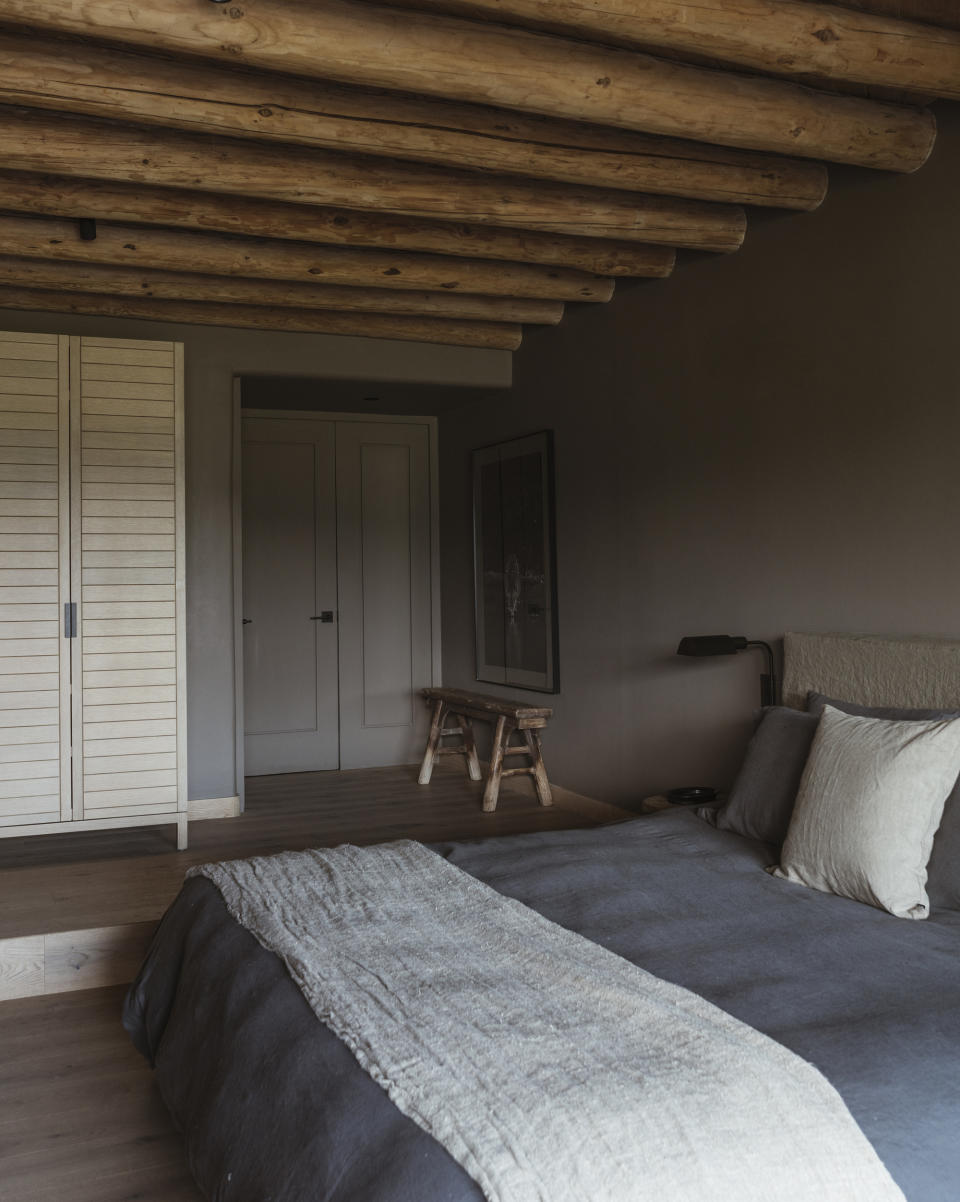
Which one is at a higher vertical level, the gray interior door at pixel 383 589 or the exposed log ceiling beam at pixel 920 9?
the exposed log ceiling beam at pixel 920 9

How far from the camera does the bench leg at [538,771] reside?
18.1 feet

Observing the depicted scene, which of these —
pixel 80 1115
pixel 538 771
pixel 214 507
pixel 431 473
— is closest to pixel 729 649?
pixel 538 771

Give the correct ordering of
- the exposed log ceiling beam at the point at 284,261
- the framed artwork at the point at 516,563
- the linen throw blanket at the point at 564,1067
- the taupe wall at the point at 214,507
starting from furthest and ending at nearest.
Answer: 1. the framed artwork at the point at 516,563
2. the taupe wall at the point at 214,507
3. the exposed log ceiling beam at the point at 284,261
4. the linen throw blanket at the point at 564,1067

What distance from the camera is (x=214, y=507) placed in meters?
5.35

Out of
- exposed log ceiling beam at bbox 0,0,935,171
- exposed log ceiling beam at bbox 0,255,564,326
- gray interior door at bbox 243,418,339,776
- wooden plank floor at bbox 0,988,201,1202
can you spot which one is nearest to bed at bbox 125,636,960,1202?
wooden plank floor at bbox 0,988,201,1202

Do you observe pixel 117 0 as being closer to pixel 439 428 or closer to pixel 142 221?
pixel 142 221

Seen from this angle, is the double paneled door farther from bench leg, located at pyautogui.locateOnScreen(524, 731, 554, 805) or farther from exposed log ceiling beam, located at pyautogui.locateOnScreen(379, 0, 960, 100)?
exposed log ceiling beam, located at pyautogui.locateOnScreen(379, 0, 960, 100)

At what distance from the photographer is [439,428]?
712 centimetres

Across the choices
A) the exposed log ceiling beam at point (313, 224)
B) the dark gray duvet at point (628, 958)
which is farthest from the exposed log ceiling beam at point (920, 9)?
the dark gray duvet at point (628, 958)

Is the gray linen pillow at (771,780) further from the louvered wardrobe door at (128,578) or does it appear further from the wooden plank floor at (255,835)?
the louvered wardrobe door at (128,578)

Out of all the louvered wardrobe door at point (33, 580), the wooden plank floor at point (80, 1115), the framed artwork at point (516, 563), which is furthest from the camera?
the framed artwork at point (516, 563)

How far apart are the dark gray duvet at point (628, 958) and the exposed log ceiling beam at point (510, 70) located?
2.10m

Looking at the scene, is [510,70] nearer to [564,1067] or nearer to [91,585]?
[564,1067]

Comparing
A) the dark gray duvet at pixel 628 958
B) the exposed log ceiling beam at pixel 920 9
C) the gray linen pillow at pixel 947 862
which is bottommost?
the dark gray duvet at pixel 628 958
